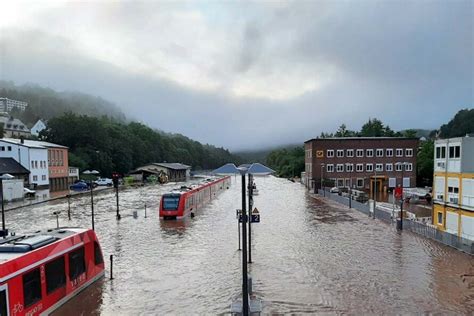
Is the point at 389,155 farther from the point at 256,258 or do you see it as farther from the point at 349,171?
the point at 256,258

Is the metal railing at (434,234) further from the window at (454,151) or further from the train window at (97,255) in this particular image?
the train window at (97,255)

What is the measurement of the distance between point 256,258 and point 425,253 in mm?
9165

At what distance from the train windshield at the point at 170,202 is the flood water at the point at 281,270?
5.84ft

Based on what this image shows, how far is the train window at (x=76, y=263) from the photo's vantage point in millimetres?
13981

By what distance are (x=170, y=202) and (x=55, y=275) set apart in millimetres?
21618

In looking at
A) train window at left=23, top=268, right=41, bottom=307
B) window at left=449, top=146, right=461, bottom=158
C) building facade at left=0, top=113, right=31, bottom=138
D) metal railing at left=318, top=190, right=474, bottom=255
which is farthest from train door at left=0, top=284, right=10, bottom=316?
building facade at left=0, top=113, right=31, bottom=138

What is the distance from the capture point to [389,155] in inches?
2813

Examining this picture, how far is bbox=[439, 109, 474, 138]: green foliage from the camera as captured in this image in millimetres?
117012

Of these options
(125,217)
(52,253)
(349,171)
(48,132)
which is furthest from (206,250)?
(48,132)

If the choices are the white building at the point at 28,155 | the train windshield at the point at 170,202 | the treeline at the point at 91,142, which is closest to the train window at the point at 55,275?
the train windshield at the point at 170,202

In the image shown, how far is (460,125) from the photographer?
405ft

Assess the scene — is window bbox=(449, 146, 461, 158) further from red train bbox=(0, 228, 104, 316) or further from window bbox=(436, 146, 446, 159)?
red train bbox=(0, 228, 104, 316)

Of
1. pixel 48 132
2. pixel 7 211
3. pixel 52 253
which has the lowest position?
pixel 7 211

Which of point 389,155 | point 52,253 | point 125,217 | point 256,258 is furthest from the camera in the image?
point 389,155
